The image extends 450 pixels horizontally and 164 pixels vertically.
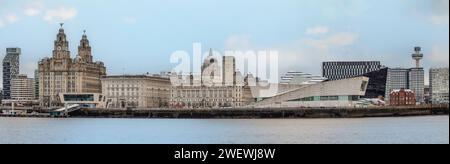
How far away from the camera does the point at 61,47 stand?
11162 cm

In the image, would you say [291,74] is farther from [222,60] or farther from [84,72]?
[84,72]

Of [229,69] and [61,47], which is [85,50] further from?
[229,69]

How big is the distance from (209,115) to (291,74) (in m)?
42.3

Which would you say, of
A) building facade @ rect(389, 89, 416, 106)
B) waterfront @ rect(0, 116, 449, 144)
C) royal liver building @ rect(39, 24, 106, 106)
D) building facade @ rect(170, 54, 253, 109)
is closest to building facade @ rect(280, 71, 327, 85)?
building facade @ rect(170, 54, 253, 109)

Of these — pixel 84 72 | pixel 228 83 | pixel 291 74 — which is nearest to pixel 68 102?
pixel 84 72

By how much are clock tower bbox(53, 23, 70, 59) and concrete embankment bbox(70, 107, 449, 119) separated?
2516cm

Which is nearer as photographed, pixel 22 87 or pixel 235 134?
pixel 235 134

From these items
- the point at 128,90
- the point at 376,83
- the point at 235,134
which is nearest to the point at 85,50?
the point at 128,90

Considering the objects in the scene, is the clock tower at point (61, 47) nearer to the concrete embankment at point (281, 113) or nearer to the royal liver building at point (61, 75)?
the royal liver building at point (61, 75)

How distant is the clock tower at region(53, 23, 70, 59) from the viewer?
4365 inches

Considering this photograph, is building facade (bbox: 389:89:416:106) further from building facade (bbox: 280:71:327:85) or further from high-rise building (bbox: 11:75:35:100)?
high-rise building (bbox: 11:75:35:100)

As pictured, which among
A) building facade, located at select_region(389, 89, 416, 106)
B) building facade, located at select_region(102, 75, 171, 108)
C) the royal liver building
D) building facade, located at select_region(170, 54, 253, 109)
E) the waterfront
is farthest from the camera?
the royal liver building

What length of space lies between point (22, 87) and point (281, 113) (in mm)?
70737

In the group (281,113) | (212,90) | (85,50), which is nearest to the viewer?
(281,113)
